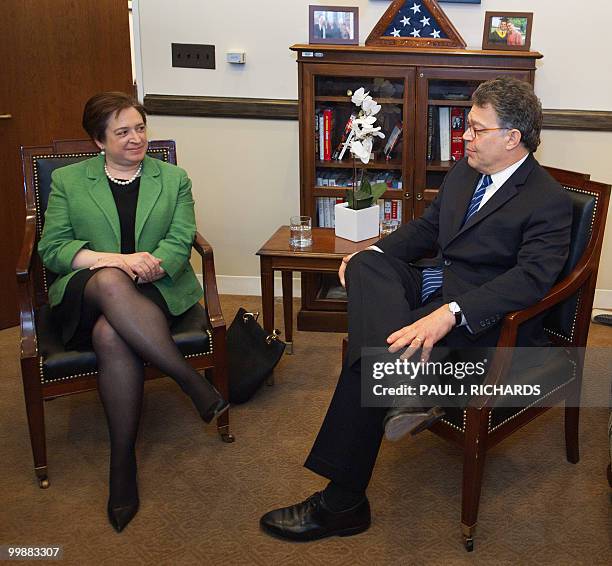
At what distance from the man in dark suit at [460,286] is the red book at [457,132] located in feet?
3.54

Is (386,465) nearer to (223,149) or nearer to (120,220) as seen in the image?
(120,220)

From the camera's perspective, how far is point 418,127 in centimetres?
Answer: 325

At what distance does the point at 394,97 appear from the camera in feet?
10.7

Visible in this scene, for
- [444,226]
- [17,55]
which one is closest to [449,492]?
[444,226]

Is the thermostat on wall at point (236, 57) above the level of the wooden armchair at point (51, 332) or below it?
above

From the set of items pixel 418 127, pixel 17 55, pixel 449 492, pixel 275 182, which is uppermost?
pixel 17 55

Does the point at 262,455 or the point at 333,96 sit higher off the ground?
the point at 333,96

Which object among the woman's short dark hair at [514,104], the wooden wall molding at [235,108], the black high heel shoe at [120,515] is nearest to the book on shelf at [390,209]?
the wooden wall molding at [235,108]

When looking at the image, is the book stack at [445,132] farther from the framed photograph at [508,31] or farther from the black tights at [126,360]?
the black tights at [126,360]

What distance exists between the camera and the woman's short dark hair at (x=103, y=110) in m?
2.50

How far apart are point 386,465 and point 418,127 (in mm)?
1519

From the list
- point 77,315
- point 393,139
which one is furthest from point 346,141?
point 77,315

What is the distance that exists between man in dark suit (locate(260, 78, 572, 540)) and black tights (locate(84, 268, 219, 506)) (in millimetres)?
431

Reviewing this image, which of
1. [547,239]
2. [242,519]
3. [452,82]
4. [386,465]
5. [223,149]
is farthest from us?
[223,149]
